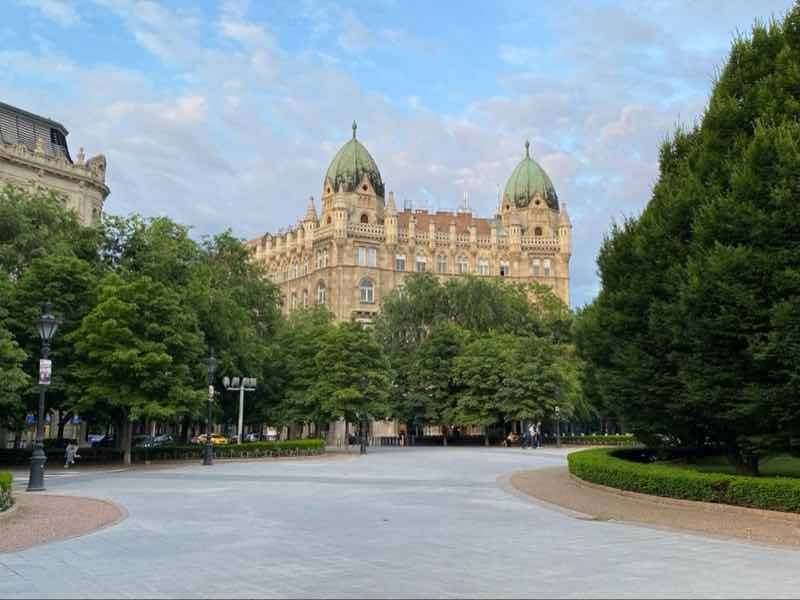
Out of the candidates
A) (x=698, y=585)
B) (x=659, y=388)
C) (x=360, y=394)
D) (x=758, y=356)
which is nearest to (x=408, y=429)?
(x=360, y=394)

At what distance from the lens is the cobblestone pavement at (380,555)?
9.70 meters

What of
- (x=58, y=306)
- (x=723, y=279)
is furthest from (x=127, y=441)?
(x=723, y=279)

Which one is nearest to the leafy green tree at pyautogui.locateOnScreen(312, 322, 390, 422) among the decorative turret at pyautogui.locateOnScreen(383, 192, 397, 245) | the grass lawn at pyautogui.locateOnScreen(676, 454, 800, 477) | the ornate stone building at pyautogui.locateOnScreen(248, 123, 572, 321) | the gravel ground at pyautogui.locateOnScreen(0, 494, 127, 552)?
the grass lawn at pyautogui.locateOnScreen(676, 454, 800, 477)

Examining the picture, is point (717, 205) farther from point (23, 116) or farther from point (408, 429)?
point (408, 429)

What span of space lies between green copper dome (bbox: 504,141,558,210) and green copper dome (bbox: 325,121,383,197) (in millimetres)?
19962

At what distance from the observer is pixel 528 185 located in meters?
114

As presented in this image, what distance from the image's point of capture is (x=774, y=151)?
19078 millimetres

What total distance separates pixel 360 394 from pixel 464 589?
131ft

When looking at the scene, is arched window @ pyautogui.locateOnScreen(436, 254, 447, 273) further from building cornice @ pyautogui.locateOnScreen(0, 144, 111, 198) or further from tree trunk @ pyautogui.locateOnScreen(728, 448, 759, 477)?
tree trunk @ pyautogui.locateOnScreen(728, 448, 759, 477)

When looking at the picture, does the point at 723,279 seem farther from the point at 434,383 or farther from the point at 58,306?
the point at 434,383

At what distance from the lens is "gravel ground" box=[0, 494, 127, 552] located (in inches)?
547

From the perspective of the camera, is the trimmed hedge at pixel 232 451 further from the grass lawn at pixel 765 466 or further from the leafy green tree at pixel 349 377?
the grass lawn at pixel 765 466

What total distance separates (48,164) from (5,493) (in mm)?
44917

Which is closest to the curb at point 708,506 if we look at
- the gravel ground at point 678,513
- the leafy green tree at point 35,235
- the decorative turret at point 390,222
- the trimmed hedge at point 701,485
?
the gravel ground at point 678,513
